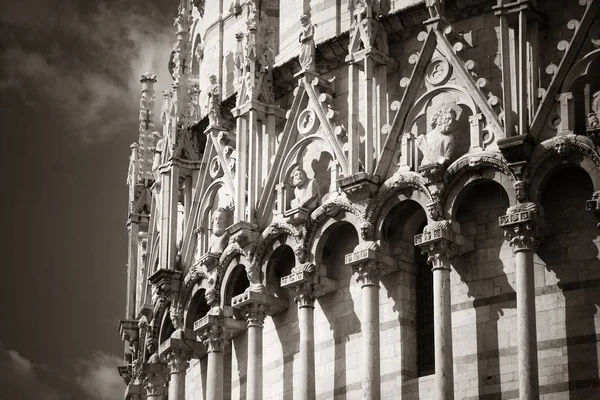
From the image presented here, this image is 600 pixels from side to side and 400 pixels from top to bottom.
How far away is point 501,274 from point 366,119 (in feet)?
13.1

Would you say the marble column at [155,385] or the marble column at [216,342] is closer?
the marble column at [216,342]

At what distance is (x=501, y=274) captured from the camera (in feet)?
96.0

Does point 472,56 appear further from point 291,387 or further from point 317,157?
point 291,387

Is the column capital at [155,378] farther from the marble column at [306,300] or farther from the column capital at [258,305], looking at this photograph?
the marble column at [306,300]

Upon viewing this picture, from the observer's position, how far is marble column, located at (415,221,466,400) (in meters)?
28.4

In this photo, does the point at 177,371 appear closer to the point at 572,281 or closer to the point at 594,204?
the point at 572,281

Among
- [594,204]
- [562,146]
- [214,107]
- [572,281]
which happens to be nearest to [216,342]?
[214,107]

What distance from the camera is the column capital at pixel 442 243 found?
2933 cm

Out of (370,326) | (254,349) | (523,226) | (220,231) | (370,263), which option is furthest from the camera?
(220,231)

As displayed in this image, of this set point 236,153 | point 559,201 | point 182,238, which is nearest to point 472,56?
point 559,201

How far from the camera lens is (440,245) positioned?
2934cm

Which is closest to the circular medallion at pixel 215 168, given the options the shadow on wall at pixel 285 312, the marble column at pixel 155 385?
the shadow on wall at pixel 285 312

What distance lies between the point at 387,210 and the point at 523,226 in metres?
3.16

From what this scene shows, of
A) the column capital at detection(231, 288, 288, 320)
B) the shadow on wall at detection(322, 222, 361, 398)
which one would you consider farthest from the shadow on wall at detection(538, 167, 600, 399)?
the column capital at detection(231, 288, 288, 320)
